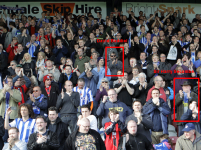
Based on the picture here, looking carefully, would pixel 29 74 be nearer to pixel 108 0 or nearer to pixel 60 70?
pixel 60 70

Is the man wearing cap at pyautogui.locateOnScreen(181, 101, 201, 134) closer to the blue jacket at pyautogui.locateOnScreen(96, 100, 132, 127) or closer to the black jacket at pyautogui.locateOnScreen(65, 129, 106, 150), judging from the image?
the blue jacket at pyautogui.locateOnScreen(96, 100, 132, 127)

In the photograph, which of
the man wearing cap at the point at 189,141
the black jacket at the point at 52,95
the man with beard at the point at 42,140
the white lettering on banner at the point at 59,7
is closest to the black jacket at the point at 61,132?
the man with beard at the point at 42,140

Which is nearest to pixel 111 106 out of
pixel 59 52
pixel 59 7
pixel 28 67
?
pixel 28 67

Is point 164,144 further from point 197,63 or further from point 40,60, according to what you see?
point 40,60

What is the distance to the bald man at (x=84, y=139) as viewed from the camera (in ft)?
16.4

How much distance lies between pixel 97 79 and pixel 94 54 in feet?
4.25

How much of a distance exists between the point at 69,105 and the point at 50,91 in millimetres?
1164

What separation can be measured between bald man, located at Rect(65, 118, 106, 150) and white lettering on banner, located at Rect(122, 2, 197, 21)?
532 inches

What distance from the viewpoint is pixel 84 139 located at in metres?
5.01

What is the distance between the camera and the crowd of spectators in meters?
5.43

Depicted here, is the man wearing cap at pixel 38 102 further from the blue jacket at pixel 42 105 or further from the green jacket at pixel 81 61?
the green jacket at pixel 81 61

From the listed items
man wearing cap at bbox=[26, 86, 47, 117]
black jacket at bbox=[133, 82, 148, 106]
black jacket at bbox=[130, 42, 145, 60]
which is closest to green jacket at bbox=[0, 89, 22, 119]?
man wearing cap at bbox=[26, 86, 47, 117]

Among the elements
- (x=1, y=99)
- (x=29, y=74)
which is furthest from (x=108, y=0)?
(x=1, y=99)

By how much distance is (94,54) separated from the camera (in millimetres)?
10039
